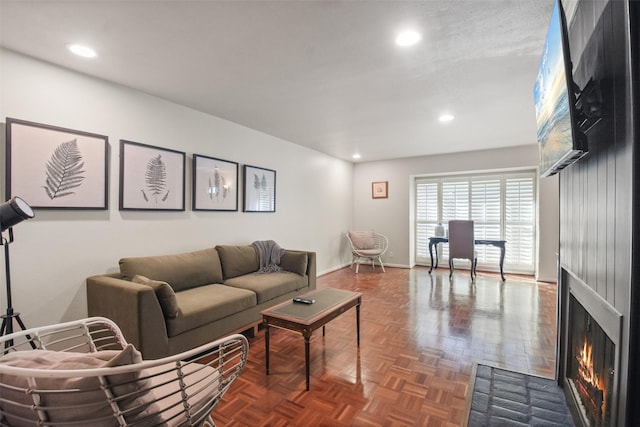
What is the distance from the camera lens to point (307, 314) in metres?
2.14

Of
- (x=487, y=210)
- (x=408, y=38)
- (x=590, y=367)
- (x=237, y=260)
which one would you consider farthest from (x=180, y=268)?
(x=487, y=210)

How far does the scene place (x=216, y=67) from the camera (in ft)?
7.82

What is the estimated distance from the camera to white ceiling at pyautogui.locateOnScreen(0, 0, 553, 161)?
5.63 ft

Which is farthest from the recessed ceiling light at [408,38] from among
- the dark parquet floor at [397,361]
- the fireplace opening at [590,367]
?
the dark parquet floor at [397,361]

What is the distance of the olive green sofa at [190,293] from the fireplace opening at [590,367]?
2404 mm

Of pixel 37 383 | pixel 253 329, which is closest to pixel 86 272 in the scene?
pixel 253 329

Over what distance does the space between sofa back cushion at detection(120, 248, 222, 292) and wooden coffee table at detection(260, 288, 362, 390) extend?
1.02m

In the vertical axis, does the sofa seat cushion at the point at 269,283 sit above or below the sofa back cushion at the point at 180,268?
below

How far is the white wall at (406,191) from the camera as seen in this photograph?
5.04m

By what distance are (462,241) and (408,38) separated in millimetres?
4038

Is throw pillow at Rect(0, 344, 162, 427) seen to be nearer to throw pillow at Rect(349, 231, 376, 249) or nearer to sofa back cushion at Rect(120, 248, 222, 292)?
sofa back cushion at Rect(120, 248, 222, 292)

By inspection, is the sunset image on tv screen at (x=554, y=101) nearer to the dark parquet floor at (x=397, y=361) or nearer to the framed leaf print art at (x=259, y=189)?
the dark parquet floor at (x=397, y=361)

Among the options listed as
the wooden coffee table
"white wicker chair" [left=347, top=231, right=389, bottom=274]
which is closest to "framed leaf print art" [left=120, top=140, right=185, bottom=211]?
the wooden coffee table

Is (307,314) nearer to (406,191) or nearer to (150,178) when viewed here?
(150,178)
